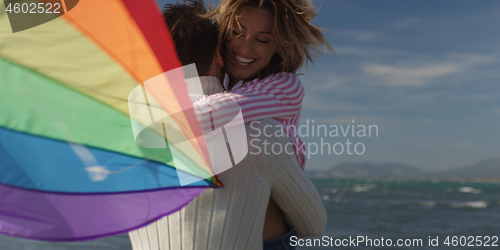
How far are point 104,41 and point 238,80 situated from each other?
0.75 metres

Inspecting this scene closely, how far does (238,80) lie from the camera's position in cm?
148

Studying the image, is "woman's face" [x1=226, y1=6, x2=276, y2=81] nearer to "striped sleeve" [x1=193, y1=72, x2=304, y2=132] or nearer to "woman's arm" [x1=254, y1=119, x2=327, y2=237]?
"striped sleeve" [x1=193, y1=72, x2=304, y2=132]

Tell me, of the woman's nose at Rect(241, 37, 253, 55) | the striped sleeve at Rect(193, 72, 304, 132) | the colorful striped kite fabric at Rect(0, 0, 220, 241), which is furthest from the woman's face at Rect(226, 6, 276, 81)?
the colorful striped kite fabric at Rect(0, 0, 220, 241)

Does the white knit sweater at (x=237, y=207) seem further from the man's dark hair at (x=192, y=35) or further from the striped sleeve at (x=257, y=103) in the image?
the man's dark hair at (x=192, y=35)

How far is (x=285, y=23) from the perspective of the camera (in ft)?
4.20

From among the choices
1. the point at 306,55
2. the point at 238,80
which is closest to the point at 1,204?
the point at 238,80

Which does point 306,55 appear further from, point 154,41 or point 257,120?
point 154,41

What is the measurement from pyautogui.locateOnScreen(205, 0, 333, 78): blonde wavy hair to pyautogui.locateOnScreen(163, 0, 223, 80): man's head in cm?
5

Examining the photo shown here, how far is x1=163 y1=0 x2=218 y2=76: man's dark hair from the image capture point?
114cm

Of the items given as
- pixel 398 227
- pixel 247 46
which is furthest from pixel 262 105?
pixel 398 227

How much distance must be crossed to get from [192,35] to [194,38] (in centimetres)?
1

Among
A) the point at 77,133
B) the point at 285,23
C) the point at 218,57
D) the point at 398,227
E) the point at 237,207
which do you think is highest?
the point at 285,23

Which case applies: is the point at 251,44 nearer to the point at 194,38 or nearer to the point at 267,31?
the point at 267,31

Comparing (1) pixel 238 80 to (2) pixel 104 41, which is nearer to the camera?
(2) pixel 104 41
